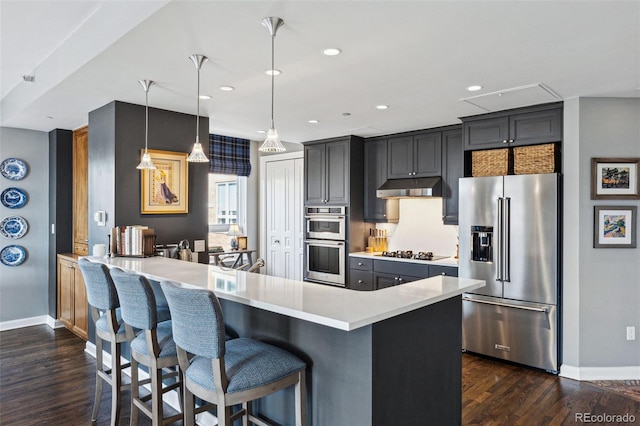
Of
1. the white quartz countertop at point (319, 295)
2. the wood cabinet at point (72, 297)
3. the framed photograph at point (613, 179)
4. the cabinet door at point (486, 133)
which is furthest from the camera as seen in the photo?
the wood cabinet at point (72, 297)

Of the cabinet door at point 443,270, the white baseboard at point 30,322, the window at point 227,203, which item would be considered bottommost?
the white baseboard at point 30,322

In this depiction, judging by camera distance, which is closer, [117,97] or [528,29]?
[528,29]

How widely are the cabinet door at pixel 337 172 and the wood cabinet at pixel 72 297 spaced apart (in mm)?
3175

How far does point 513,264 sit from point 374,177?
2.23 m

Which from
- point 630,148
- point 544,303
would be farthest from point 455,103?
point 544,303

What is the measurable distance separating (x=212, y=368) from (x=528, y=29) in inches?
93.7

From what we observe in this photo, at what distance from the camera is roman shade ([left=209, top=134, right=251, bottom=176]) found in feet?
21.3

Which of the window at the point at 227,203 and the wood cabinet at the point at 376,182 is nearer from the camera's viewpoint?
the wood cabinet at the point at 376,182

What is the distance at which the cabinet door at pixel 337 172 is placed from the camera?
219 inches

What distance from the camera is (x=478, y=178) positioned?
13.6 ft

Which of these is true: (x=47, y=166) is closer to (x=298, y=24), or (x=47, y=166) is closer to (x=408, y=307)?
(x=298, y=24)

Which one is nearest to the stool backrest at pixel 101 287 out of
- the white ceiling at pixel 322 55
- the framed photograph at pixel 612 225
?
the white ceiling at pixel 322 55

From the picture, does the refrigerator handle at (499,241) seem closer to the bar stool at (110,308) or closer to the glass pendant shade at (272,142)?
the glass pendant shade at (272,142)

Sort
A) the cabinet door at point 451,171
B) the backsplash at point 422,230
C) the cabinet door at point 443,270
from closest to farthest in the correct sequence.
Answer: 1. the cabinet door at point 443,270
2. the cabinet door at point 451,171
3. the backsplash at point 422,230
